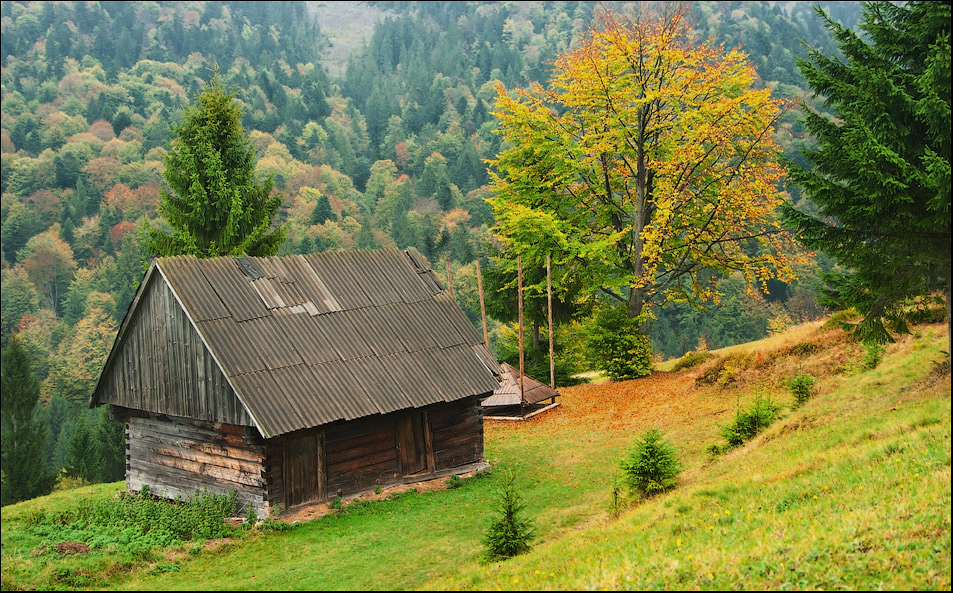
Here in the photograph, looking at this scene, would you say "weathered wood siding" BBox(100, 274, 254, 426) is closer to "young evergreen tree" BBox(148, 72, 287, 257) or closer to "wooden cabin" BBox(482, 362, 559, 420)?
"young evergreen tree" BBox(148, 72, 287, 257)

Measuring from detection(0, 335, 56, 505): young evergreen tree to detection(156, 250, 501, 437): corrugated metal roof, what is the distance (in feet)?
104

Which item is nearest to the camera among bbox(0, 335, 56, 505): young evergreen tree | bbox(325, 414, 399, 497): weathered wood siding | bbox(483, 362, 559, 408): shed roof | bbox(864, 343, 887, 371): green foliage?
bbox(325, 414, 399, 497): weathered wood siding

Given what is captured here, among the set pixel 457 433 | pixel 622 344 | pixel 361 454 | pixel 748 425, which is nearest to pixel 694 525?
pixel 748 425

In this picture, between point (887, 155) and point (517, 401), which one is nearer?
point (887, 155)

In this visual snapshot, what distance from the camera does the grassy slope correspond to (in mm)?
10328

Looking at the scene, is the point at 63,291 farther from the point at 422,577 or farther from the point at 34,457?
the point at 422,577

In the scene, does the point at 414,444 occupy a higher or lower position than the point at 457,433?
lower

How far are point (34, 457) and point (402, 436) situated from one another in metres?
37.4

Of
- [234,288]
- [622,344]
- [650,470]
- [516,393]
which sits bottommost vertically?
[650,470]

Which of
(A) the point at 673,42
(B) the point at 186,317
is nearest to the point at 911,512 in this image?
(B) the point at 186,317

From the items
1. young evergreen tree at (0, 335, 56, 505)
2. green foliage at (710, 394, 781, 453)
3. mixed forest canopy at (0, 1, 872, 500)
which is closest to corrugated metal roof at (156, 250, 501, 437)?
green foliage at (710, 394, 781, 453)

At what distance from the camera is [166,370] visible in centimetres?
1991

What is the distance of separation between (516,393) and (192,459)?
1435cm

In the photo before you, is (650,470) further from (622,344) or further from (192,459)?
(622,344)
